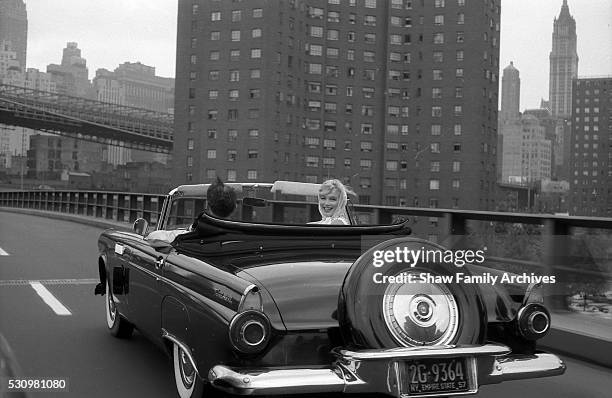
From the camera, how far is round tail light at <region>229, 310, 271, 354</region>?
132 inches

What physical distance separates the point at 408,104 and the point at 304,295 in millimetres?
127542

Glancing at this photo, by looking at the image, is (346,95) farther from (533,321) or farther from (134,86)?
(533,321)

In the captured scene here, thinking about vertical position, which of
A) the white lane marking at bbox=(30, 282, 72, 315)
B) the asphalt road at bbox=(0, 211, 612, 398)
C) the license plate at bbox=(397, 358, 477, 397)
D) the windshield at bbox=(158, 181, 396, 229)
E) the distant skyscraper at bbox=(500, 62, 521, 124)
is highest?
the distant skyscraper at bbox=(500, 62, 521, 124)

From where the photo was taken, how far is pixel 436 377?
11.2ft

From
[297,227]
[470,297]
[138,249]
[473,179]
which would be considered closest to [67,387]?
[138,249]

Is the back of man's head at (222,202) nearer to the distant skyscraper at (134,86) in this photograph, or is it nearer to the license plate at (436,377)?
the license plate at (436,377)

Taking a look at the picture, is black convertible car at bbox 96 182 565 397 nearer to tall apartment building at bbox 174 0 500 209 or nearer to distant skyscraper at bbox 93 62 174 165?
distant skyscraper at bbox 93 62 174 165

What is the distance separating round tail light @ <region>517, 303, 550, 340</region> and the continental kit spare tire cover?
449 millimetres

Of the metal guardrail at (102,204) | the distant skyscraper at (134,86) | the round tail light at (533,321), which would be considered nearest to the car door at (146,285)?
the round tail light at (533,321)

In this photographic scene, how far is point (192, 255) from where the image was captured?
14.5 feet

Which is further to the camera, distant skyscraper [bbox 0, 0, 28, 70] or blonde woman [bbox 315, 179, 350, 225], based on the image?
distant skyscraper [bbox 0, 0, 28, 70]

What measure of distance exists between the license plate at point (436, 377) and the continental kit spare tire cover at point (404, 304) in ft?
0.32

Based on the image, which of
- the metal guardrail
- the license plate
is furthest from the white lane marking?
the metal guardrail

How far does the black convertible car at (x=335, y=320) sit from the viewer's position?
3.35 metres
